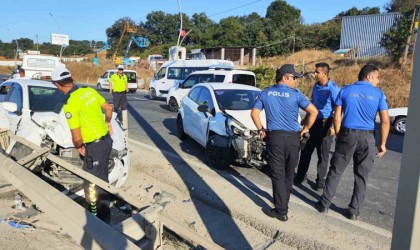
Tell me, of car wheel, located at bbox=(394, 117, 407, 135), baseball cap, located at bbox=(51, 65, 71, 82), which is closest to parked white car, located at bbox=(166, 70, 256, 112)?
car wheel, located at bbox=(394, 117, 407, 135)

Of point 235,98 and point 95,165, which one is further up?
point 235,98

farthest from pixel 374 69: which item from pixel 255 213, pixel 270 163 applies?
pixel 255 213

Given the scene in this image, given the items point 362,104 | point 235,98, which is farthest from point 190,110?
point 362,104

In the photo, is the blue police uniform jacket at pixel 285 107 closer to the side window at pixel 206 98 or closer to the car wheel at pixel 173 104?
the side window at pixel 206 98

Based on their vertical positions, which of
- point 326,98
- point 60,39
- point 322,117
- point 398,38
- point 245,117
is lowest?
point 245,117

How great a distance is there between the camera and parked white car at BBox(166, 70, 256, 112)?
12.9m

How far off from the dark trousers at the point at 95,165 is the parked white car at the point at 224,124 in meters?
2.24

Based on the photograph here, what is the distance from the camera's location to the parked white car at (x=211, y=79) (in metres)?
12.9

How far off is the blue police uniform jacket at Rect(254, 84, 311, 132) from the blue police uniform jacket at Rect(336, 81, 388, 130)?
53 centimetres

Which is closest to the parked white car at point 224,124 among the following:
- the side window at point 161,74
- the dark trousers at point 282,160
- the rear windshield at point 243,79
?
the dark trousers at point 282,160

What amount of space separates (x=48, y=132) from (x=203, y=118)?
3.02 m

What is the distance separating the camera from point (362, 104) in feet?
12.8

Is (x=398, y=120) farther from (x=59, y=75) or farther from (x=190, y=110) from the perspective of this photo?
(x=59, y=75)

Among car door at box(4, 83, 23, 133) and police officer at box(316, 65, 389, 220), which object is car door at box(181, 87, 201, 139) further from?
police officer at box(316, 65, 389, 220)
